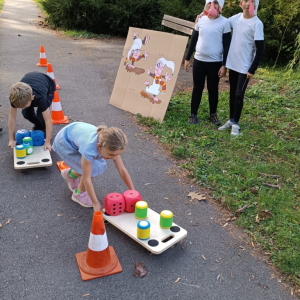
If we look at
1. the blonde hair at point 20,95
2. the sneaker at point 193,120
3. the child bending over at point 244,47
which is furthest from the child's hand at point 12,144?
the child bending over at point 244,47

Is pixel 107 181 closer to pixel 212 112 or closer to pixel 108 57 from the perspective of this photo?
pixel 212 112

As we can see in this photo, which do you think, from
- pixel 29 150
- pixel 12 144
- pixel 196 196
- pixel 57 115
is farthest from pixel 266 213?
pixel 57 115

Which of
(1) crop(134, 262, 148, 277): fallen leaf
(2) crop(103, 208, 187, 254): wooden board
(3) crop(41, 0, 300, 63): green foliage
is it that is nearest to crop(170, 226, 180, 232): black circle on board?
(2) crop(103, 208, 187, 254): wooden board

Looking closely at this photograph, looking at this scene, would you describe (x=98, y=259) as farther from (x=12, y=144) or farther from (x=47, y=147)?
(x=12, y=144)

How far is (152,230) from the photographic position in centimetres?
316

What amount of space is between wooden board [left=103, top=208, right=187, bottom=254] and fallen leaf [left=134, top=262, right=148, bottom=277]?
0.16 metres

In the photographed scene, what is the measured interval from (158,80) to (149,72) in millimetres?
275

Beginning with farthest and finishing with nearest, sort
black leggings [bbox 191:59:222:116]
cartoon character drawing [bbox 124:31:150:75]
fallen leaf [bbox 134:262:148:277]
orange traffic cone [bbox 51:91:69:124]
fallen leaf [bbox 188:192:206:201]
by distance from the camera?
cartoon character drawing [bbox 124:31:150:75]
orange traffic cone [bbox 51:91:69:124]
black leggings [bbox 191:59:222:116]
fallen leaf [bbox 188:192:206:201]
fallen leaf [bbox 134:262:148:277]

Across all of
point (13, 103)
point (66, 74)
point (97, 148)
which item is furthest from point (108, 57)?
point (97, 148)

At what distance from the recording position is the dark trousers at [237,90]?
5.15 metres

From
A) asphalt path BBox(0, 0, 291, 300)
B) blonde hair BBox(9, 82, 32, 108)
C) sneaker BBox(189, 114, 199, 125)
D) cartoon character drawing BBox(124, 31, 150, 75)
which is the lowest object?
asphalt path BBox(0, 0, 291, 300)

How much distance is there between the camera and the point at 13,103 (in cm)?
403

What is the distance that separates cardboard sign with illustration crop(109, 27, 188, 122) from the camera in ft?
18.9

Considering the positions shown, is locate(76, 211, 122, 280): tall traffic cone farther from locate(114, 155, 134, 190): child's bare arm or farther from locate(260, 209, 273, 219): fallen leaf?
locate(260, 209, 273, 219): fallen leaf
